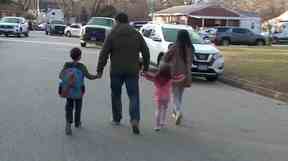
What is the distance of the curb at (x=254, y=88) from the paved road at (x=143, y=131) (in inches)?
14.8

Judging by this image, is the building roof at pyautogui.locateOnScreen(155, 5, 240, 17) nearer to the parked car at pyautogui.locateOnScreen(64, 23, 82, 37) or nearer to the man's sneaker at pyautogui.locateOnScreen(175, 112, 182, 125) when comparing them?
the parked car at pyautogui.locateOnScreen(64, 23, 82, 37)

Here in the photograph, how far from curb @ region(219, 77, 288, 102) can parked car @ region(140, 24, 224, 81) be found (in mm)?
602

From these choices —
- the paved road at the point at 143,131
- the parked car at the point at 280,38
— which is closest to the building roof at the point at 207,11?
the parked car at the point at 280,38

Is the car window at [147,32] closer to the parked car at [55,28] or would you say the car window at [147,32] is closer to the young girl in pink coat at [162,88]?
the young girl in pink coat at [162,88]

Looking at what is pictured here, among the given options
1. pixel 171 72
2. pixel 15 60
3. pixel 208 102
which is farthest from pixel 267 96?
pixel 15 60

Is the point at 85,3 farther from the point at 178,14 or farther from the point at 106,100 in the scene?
the point at 106,100

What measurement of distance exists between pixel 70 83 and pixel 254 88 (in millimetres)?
9214

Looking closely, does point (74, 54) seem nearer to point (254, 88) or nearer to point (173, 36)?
point (254, 88)

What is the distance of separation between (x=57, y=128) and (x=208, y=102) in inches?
209

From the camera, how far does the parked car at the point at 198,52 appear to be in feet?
63.6

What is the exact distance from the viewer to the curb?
51.0 feet

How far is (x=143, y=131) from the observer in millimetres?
9570

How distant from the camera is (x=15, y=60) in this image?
22.9 metres

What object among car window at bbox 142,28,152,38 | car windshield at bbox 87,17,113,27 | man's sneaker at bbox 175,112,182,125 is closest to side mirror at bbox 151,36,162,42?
car window at bbox 142,28,152,38
